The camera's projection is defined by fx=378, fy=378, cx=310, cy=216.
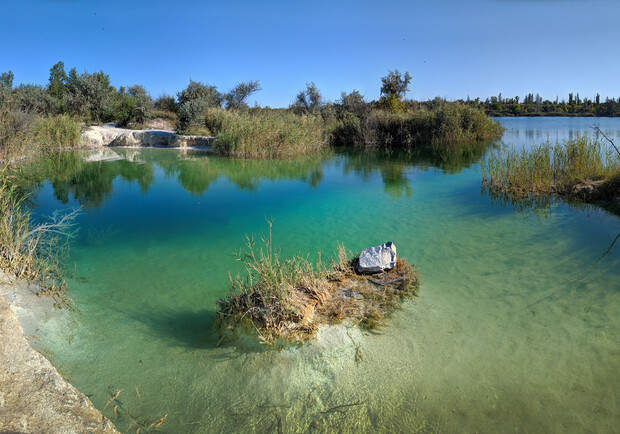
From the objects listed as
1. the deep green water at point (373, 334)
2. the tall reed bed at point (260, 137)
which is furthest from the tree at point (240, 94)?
the deep green water at point (373, 334)

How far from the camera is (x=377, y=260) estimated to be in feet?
14.6

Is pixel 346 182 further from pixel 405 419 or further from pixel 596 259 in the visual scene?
pixel 405 419

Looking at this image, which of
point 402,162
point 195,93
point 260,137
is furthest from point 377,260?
point 195,93

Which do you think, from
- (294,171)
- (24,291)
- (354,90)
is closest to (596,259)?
(24,291)

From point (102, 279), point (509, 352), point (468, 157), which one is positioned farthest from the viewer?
point (468, 157)

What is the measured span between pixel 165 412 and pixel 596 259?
5.76 m

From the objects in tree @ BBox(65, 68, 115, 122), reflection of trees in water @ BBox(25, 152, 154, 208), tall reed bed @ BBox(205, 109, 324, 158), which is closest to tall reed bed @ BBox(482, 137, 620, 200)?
reflection of trees in water @ BBox(25, 152, 154, 208)

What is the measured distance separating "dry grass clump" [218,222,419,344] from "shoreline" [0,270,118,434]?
1304 mm

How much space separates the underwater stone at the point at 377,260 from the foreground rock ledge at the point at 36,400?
9.64ft

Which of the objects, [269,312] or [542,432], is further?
[269,312]

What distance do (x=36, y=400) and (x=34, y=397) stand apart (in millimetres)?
36

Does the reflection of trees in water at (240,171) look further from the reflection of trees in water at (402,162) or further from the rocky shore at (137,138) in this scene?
the rocky shore at (137,138)

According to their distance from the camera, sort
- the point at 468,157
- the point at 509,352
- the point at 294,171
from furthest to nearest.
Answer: the point at 468,157, the point at 294,171, the point at 509,352

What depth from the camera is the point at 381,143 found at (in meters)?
23.7
